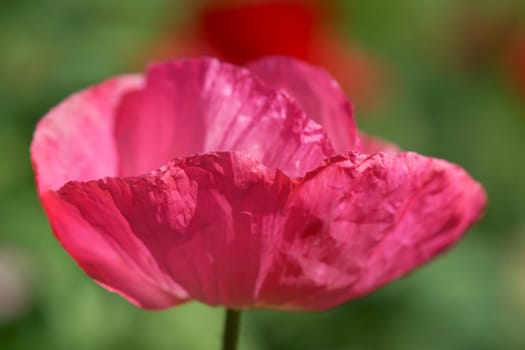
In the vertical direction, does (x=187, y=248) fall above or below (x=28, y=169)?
above

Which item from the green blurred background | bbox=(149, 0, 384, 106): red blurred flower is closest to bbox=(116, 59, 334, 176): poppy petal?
the green blurred background

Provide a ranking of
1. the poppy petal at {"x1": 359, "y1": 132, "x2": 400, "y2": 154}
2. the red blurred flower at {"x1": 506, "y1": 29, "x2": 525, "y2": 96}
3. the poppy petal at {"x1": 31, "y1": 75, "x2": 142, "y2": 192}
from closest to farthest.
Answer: the poppy petal at {"x1": 31, "y1": 75, "x2": 142, "y2": 192} < the poppy petal at {"x1": 359, "y1": 132, "x2": 400, "y2": 154} < the red blurred flower at {"x1": 506, "y1": 29, "x2": 525, "y2": 96}

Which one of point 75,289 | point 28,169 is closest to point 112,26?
point 28,169

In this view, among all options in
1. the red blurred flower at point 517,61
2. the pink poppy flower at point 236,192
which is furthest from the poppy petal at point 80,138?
the red blurred flower at point 517,61

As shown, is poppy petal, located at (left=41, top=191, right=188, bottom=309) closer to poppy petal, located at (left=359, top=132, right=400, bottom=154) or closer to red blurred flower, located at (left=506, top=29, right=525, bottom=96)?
poppy petal, located at (left=359, top=132, right=400, bottom=154)

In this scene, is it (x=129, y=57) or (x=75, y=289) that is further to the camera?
(x=129, y=57)

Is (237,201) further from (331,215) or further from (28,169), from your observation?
(28,169)
